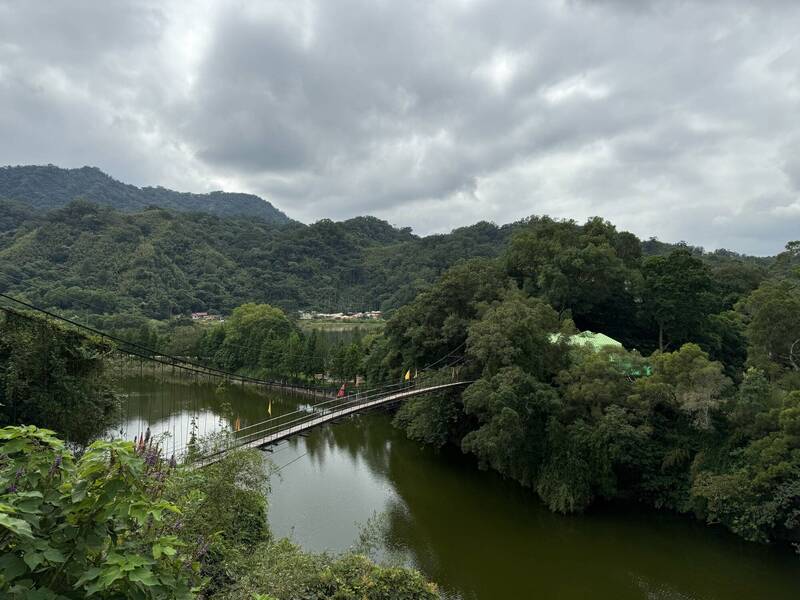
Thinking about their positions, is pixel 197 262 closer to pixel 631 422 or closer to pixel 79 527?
pixel 631 422

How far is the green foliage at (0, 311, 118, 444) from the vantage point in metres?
10.8

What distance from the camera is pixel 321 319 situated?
243 feet

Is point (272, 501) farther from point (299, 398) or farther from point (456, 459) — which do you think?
point (299, 398)

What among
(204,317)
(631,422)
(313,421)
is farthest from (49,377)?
(204,317)

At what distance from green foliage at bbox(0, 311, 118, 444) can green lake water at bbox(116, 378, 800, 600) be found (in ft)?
3.81

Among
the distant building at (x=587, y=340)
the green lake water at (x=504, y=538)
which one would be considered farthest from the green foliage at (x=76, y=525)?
the distant building at (x=587, y=340)

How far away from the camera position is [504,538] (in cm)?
1291

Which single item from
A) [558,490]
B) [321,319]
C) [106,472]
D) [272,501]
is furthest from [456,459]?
[321,319]

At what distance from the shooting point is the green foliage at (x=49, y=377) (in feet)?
35.6

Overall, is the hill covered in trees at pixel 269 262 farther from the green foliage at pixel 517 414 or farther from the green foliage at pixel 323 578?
the green foliage at pixel 323 578

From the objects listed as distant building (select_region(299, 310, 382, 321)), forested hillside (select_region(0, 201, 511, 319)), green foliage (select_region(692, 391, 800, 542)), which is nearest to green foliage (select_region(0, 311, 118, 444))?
green foliage (select_region(692, 391, 800, 542))

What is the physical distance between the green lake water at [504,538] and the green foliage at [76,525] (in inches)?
347

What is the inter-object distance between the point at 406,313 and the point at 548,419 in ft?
27.8

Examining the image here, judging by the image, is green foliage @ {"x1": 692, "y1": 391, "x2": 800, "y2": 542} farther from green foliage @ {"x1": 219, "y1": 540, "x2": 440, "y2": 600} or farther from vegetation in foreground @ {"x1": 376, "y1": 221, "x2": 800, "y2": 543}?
green foliage @ {"x1": 219, "y1": 540, "x2": 440, "y2": 600}
